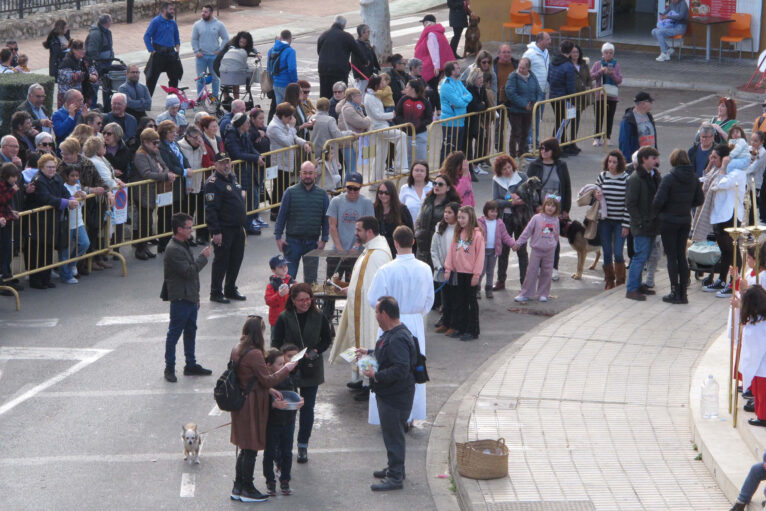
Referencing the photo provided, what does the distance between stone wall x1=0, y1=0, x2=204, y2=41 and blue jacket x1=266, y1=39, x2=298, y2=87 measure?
37.5 ft

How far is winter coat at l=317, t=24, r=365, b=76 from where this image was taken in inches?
890

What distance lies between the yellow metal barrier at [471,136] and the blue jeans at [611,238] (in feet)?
15.1

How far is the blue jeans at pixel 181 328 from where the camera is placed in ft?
40.4

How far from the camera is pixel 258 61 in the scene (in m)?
24.0

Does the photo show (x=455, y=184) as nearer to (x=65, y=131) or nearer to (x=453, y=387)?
(x=453, y=387)

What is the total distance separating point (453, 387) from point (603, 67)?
11072mm

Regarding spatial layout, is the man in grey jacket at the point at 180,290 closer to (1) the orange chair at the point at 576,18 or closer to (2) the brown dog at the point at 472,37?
(2) the brown dog at the point at 472,37

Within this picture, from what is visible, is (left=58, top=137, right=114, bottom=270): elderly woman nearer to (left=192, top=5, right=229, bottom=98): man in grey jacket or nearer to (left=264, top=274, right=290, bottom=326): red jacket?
(left=264, top=274, right=290, bottom=326): red jacket

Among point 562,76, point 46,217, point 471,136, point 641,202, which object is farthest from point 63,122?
point 562,76

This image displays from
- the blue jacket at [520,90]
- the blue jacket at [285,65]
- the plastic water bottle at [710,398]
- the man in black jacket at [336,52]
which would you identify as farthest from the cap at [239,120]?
the plastic water bottle at [710,398]

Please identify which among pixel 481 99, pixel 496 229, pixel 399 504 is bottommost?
pixel 399 504

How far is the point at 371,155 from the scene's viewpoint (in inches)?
747

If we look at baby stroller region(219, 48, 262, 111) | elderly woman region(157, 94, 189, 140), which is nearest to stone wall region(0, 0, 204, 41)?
baby stroller region(219, 48, 262, 111)

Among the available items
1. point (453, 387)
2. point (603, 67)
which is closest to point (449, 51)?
point (603, 67)
